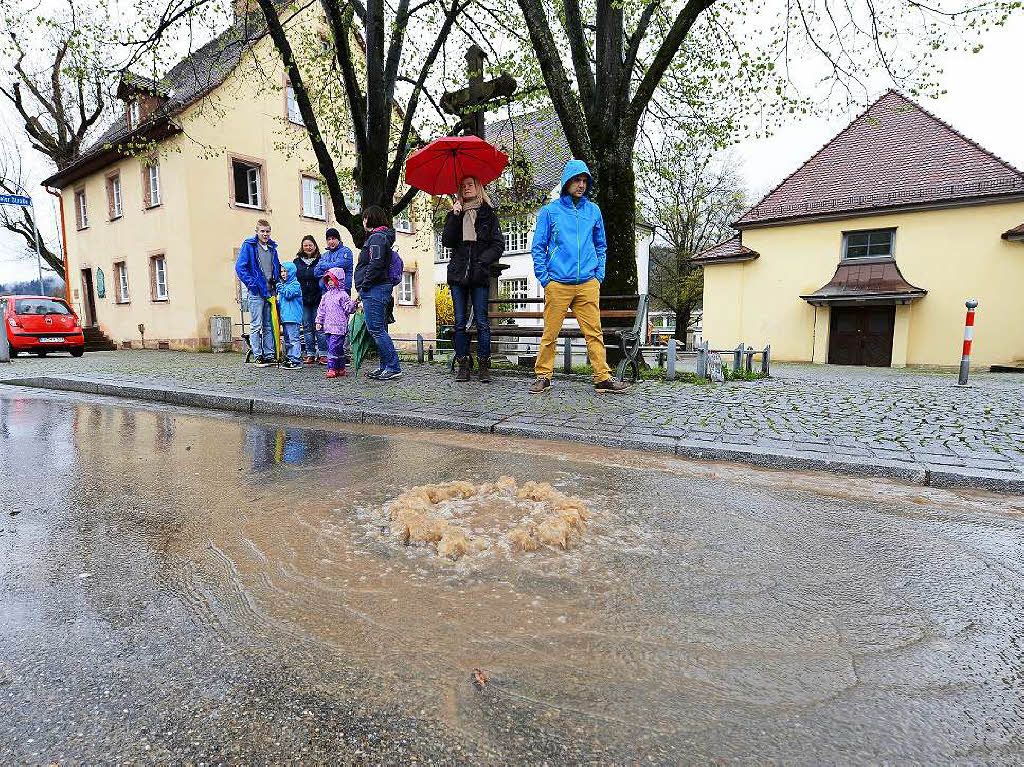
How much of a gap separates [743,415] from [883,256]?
19759 millimetres

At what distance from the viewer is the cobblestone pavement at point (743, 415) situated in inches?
158

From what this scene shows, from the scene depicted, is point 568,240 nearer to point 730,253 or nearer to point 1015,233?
point 730,253

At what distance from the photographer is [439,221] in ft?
50.1

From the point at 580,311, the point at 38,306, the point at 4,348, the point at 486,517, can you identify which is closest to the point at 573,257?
the point at 580,311

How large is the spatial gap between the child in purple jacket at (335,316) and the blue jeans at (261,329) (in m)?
1.81

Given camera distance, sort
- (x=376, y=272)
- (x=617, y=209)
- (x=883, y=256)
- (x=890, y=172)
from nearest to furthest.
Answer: (x=376, y=272) → (x=617, y=209) → (x=883, y=256) → (x=890, y=172)

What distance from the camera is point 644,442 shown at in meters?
4.54

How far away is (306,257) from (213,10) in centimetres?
476

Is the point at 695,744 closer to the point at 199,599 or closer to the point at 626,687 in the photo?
the point at 626,687

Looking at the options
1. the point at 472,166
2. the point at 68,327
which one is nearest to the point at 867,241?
the point at 472,166

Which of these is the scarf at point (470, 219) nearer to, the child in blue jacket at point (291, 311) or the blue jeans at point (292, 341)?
the child in blue jacket at point (291, 311)

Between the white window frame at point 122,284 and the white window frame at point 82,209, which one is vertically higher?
the white window frame at point 82,209

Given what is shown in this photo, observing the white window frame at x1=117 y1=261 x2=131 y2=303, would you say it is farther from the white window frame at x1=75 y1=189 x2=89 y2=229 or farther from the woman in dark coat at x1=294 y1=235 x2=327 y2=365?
the woman in dark coat at x1=294 y1=235 x2=327 y2=365

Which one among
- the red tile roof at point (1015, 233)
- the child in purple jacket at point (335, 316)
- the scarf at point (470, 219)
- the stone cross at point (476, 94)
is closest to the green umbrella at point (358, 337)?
the child in purple jacket at point (335, 316)
